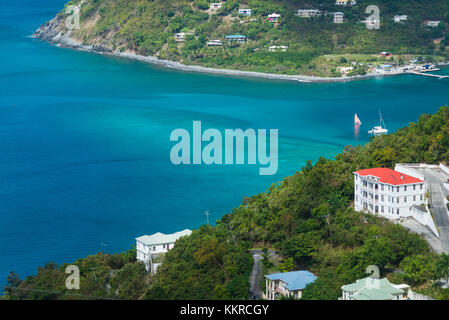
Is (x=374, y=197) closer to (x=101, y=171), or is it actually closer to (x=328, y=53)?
(x=101, y=171)

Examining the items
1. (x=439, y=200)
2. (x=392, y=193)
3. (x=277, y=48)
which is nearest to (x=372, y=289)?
(x=392, y=193)

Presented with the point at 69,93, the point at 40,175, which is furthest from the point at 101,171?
the point at 69,93

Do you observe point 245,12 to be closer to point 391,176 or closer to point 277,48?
point 277,48

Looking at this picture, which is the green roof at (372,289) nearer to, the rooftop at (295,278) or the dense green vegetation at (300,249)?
the dense green vegetation at (300,249)

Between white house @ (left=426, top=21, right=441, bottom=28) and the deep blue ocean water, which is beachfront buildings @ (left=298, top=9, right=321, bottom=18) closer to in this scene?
white house @ (left=426, top=21, right=441, bottom=28)

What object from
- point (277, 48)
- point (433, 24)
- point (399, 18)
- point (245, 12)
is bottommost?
point (277, 48)

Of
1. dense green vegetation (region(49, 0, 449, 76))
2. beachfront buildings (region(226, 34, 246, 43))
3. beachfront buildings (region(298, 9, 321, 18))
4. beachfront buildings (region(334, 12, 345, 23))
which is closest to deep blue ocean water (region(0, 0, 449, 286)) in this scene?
dense green vegetation (region(49, 0, 449, 76))
